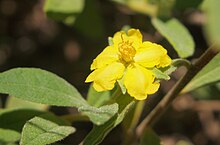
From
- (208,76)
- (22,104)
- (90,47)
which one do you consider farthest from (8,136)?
(90,47)

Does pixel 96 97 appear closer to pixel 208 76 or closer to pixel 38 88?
pixel 38 88

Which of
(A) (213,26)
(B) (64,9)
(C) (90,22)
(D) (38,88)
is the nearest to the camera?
(A) (213,26)

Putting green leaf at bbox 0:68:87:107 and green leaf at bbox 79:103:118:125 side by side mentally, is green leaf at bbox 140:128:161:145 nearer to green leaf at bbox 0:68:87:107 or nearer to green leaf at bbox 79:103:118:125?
green leaf at bbox 0:68:87:107

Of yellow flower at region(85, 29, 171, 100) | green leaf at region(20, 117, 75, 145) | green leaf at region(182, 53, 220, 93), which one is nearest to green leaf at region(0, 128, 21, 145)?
green leaf at region(20, 117, 75, 145)

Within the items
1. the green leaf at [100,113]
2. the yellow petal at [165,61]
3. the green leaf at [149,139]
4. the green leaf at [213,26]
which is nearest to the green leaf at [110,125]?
the green leaf at [100,113]

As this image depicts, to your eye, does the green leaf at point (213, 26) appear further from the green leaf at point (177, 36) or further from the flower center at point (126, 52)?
the green leaf at point (177, 36)

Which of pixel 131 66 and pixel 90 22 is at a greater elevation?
pixel 131 66

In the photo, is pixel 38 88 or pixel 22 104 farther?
pixel 22 104
